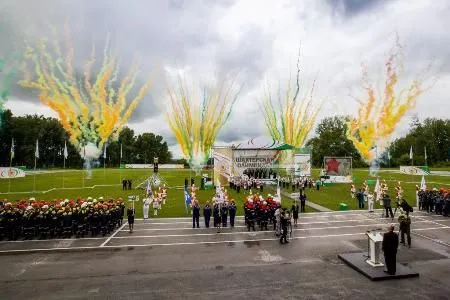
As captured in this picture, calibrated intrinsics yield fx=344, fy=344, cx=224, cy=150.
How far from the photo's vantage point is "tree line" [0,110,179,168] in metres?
95.7

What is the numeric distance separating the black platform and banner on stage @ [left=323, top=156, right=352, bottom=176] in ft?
123

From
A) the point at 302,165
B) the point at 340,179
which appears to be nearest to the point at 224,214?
the point at 302,165

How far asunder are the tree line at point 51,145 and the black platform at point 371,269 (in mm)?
80324

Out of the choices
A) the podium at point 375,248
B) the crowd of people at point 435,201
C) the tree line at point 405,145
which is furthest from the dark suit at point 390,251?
the tree line at point 405,145

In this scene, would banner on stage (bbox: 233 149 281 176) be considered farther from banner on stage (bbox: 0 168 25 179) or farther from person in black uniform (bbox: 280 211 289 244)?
banner on stage (bbox: 0 168 25 179)

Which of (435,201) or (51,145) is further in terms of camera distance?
(51,145)

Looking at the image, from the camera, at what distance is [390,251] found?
1131 cm

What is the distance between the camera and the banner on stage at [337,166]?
49.4 metres

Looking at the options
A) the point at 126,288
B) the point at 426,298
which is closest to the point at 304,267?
the point at 426,298

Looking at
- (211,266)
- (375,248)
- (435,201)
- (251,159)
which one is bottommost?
(211,266)

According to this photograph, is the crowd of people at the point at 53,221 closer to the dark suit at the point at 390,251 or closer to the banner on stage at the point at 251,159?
the dark suit at the point at 390,251

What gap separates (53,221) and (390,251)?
1524 cm

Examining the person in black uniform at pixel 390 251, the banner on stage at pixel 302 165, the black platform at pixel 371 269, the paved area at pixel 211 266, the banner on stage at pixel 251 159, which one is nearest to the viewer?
the paved area at pixel 211 266

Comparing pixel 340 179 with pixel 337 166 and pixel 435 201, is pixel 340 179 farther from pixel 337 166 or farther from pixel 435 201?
pixel 435 201
